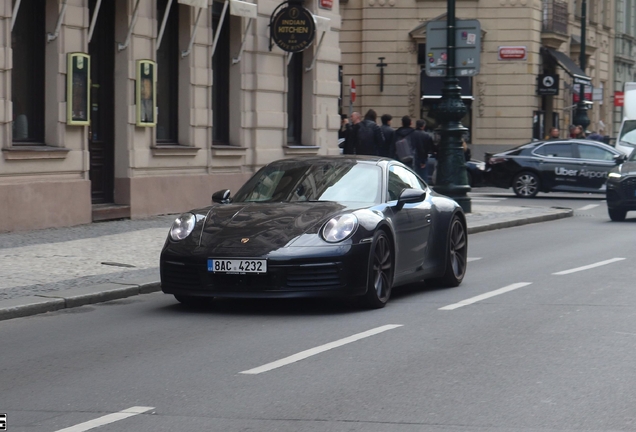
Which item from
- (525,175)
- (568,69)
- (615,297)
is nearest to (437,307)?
(615,297)

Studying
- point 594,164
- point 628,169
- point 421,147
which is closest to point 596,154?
point 594,164

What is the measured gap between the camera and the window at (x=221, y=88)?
22797 mm

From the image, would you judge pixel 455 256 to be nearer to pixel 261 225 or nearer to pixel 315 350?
pixel 261 225

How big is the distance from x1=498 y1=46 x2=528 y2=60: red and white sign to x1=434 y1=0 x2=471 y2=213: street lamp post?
20.6 meters

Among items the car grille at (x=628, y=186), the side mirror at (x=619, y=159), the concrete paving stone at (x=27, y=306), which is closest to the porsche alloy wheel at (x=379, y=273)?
the concrete paving stone at (x=27, y=306)

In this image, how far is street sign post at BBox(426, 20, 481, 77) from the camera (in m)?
22.6

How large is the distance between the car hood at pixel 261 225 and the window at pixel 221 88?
12180 millimetres

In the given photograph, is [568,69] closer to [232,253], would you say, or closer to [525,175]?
[525,175]

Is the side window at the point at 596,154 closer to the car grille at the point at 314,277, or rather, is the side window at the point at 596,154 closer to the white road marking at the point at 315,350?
the car grille at the point at 314,277

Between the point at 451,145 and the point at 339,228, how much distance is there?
13.0 metres

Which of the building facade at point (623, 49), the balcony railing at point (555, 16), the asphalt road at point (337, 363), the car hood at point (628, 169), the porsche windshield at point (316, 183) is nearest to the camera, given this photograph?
the asphalt road at point (337, 363)

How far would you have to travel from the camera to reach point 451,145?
903 inches

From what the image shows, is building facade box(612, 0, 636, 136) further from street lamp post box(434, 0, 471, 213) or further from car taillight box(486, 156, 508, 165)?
street lamp post box(434, 0, 471, 213)

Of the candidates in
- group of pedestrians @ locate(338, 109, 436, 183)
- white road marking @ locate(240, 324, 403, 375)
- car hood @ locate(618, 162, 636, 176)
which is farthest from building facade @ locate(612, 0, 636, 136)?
white road marking @ locate(240, 324, 403, 375)
